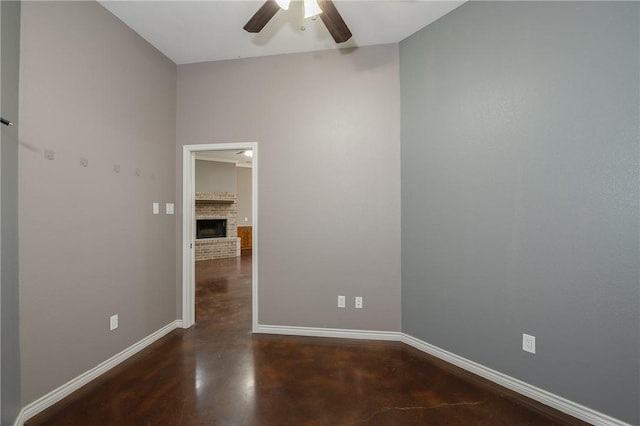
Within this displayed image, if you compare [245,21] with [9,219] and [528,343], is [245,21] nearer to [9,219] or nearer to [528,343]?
[9,219]

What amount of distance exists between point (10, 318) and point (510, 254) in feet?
11.0

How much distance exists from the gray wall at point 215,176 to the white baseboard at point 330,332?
5.91m

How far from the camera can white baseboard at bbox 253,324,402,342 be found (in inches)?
107

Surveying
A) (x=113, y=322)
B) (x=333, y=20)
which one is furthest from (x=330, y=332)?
(x=333, y=20)

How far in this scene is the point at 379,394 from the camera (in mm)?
1886

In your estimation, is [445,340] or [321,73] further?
[321,73]

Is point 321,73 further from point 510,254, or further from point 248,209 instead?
point 248,209

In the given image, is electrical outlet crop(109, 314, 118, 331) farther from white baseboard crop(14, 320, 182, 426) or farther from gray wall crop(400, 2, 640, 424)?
gray wall crop(400, 2, 640, 424)

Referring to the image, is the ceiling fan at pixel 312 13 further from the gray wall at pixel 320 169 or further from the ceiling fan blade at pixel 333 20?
the gray wall at pixel 320 169

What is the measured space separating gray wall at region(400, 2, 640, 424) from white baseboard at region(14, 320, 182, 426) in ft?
8.85

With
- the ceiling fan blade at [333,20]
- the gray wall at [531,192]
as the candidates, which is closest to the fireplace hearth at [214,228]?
the gray wall at [531,192]

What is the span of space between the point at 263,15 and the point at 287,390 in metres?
2.77

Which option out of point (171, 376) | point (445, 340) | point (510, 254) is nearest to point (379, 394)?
point (445, 340)

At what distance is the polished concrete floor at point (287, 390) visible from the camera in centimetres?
166
